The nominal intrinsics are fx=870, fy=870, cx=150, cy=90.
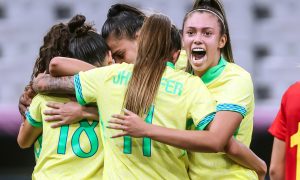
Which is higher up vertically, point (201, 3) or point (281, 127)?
point (201, 3)

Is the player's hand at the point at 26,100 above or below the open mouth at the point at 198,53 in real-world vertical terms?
below

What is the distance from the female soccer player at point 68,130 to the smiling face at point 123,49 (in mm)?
164

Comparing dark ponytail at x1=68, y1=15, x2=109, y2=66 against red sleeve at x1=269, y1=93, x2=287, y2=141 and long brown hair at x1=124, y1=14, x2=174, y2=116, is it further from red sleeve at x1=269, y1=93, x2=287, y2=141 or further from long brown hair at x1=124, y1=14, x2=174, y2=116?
red sleeve at x1=269, y1=93, x2=287, y2=141

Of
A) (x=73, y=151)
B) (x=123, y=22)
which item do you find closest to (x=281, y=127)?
(x=73, y=151)

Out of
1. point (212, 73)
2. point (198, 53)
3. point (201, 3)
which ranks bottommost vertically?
point (212, 73)

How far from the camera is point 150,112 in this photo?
4387mm

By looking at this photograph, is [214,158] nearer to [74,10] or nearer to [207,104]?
[207,104]

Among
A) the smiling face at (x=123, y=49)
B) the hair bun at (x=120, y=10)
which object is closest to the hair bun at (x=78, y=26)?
the smiling face at (x=123, y=49)

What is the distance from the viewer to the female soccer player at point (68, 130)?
4762mm

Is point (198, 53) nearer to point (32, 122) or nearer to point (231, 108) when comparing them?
point (231, 108)

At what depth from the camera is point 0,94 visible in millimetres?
9477

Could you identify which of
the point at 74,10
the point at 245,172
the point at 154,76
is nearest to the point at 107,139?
the point at 154,76

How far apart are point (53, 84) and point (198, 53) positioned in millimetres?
809

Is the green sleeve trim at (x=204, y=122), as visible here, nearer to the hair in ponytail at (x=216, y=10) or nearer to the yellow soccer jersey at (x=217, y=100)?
the yellow soccer jersey at (x=217, y=100)
